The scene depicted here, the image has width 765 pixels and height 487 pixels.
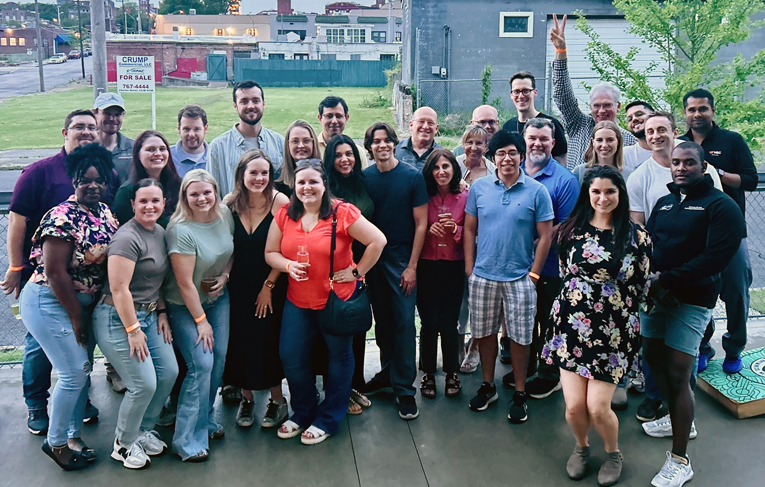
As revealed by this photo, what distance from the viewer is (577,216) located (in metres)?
3.77

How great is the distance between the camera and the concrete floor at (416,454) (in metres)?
3.70

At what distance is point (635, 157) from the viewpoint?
4.89 meters

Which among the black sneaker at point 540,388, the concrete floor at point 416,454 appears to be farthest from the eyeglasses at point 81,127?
the black sneaker at point 540,388

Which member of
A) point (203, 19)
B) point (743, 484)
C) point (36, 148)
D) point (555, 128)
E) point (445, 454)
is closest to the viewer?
point (743, 484)

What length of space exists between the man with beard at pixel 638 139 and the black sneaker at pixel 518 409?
1.92m

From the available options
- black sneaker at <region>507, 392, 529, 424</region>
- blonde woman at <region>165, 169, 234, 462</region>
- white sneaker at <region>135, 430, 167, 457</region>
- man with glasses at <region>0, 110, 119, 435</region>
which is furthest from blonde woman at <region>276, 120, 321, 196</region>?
black sneaker at <region>507, 392, 529, 424</region>

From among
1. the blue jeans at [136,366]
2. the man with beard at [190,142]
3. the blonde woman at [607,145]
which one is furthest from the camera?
the man with beard at [190,142]

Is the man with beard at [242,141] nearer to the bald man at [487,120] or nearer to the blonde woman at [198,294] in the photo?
the blonde woman at [198,294]

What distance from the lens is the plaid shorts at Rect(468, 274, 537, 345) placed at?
427 cm

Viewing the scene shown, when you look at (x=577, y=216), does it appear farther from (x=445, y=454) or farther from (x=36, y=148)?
(x=36, y=148)

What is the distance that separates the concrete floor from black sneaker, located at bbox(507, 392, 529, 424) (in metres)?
0.05

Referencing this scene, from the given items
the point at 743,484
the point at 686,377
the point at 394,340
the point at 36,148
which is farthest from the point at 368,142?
the point at 36,148

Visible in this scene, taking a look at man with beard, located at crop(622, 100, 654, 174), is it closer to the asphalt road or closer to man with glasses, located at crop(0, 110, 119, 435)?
man with glasses, located at crop(0, 110, 119, 435)

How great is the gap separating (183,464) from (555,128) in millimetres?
3600
